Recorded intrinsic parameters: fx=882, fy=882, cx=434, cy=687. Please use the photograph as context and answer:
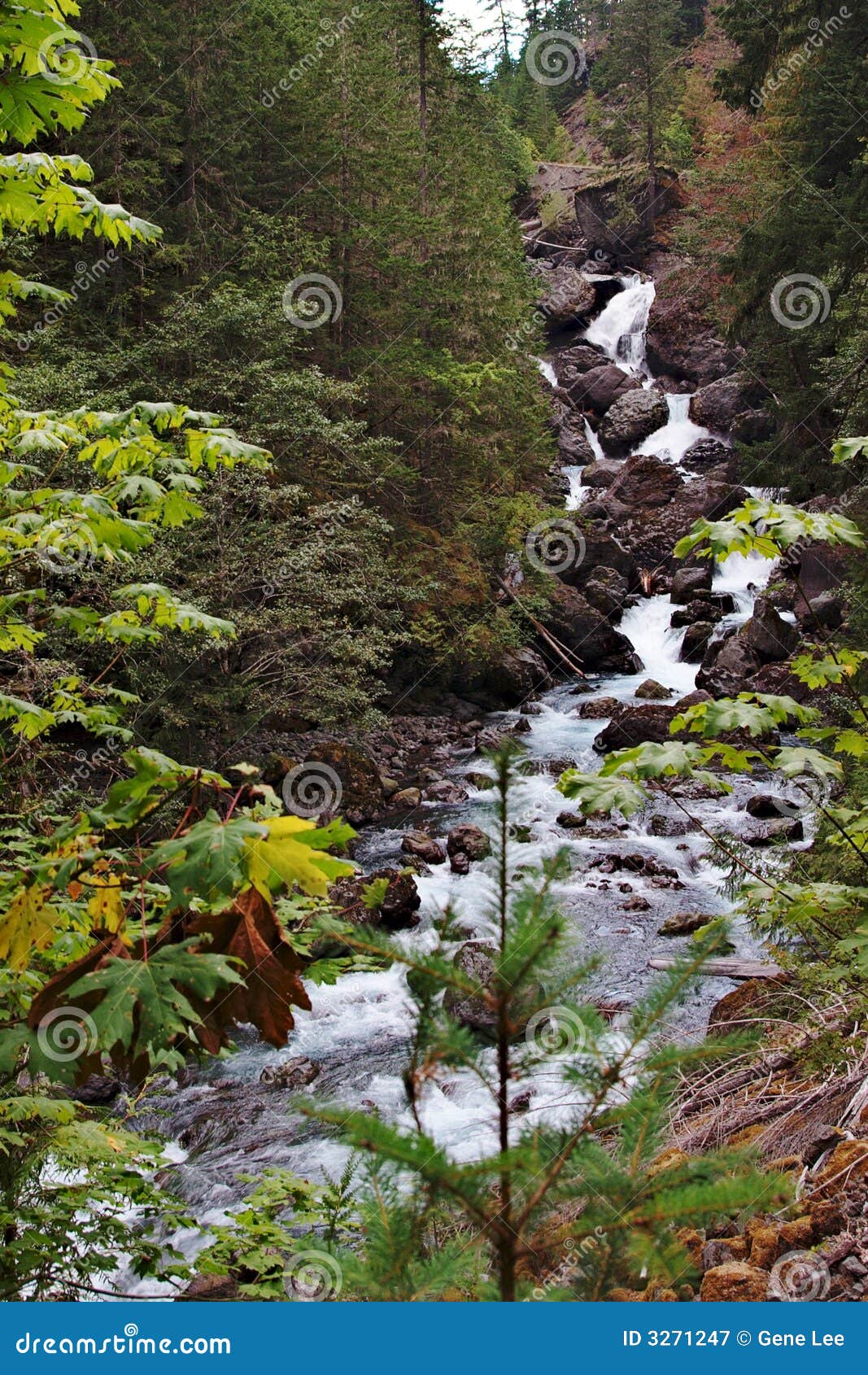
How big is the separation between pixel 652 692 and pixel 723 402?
1435 centimetres

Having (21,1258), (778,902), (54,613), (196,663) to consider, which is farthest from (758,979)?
(196,663)

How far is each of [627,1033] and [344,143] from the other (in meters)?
21.0

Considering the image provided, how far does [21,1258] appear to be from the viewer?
8.46ft

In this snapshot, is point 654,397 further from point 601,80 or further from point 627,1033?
point 627,1033

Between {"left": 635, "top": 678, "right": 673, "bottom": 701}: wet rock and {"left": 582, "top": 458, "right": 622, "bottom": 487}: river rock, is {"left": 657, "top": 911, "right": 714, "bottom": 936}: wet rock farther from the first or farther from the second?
{"left": 582, "top": 458, "right": 622, "bottom": 487}: river rock

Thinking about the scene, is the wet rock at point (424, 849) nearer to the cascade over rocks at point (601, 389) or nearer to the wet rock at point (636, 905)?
the wet rock at point (636, 905)

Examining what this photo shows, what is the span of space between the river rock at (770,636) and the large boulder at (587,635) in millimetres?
3817

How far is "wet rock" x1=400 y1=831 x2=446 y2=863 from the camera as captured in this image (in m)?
11.2

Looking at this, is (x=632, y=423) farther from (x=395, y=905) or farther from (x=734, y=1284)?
(x=734, y=1284)

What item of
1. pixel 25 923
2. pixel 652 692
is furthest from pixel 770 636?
pixel 25 923

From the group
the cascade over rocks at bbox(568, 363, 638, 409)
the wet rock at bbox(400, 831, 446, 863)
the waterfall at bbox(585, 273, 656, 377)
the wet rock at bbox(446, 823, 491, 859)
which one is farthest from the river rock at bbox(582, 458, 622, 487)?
the wet rock at bbox(400, 831, 446, 863)

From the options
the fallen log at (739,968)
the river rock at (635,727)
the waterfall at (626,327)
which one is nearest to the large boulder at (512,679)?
the river rock at (635,727)

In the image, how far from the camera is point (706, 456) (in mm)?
27094

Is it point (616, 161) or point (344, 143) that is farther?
point (616, 161)
